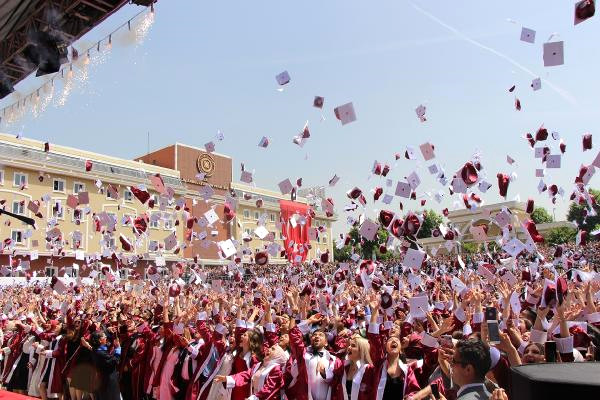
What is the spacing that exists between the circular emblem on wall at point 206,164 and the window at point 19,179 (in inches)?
681

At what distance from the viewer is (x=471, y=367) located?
2.97 meters

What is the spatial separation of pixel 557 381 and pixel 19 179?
41.1 metres

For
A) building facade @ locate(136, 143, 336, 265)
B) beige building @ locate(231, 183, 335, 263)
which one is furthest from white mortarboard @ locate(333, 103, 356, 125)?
beige building @ locate(231, 183, 335, 263)

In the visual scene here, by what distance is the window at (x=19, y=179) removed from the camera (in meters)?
36.8

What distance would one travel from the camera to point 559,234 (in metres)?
41.8

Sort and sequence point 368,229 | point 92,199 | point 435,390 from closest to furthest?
point 435,390 → point 368,229 → point 92,199

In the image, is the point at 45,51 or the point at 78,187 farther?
the point at 78,187

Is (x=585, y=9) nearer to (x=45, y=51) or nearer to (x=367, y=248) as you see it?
(x=45, y=51)

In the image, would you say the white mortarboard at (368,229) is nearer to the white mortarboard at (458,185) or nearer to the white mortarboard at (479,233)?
the white mortarboard at (458,185)

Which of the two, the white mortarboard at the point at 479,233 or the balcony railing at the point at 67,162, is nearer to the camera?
the white mortarboard at the point at 479,233

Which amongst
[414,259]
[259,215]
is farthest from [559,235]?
[414,259]

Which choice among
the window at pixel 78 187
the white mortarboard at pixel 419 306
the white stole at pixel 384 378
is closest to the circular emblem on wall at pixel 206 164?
the window at pixel 78 187

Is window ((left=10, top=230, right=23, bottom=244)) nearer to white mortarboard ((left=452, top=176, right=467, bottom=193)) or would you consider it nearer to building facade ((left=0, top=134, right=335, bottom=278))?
building facade ((left=0, top=134, right=335, bottom=278))

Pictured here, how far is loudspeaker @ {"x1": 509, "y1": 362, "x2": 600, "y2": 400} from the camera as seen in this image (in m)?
1.29
